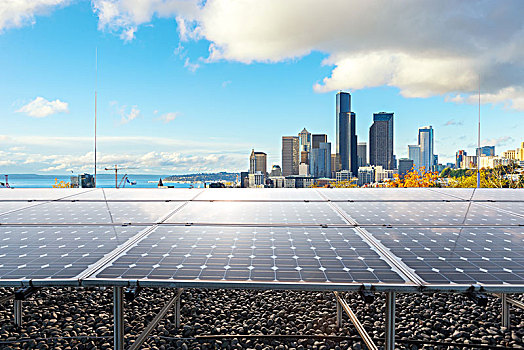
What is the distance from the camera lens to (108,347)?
663cm

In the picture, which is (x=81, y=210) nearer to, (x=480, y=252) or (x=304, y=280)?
(x=304, y=280)

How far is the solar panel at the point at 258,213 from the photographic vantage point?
5.73 metres

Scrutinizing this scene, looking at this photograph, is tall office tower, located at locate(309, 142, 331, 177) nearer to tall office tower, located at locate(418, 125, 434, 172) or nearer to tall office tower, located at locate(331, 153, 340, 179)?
tall office tower, located at locate(331, 153, 340, 179)

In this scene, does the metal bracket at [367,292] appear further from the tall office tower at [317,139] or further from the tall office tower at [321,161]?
the tall office tower at [317,139]

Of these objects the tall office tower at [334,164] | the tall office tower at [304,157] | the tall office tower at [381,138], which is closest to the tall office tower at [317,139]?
the tall office tower at [304,157]

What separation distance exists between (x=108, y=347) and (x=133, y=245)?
3859 mm

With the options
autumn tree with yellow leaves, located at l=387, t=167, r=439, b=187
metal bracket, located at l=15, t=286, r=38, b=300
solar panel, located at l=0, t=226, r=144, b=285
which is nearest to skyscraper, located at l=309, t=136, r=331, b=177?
autumn tree with yellow leaves, located at l=387, t=167, r=439, b=187

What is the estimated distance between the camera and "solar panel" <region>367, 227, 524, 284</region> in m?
3.27

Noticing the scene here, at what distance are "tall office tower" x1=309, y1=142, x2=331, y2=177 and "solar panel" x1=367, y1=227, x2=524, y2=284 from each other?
119769 millimetres

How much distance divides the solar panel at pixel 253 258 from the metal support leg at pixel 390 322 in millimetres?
251

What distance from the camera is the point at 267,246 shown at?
4.21 metres

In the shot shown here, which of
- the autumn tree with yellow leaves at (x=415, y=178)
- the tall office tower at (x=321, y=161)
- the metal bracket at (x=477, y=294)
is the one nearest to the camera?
the metal bracket at (x=477, y=294)

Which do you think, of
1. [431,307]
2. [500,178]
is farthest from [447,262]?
[500,178]

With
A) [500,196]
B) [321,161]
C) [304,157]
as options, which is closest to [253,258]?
[500,196]
